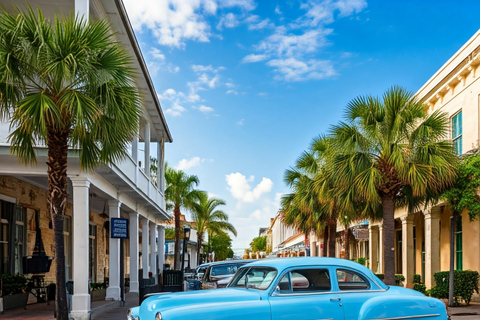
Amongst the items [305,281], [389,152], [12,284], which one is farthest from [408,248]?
[305,281]

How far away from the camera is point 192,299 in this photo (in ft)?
22.8

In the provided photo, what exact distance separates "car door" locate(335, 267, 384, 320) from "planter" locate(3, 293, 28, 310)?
10460 mm

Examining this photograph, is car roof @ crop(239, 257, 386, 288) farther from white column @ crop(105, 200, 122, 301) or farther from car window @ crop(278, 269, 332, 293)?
white column @ crop(105, 200, 122, 301)

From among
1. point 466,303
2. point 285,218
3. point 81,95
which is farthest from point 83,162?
point 285,218

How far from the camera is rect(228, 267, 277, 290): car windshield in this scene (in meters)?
7.44

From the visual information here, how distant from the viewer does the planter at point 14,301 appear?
47.5 feet

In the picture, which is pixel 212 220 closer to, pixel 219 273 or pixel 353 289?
pixel 219 273

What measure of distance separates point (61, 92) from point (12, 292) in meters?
7.59

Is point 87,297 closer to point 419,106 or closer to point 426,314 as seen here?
point 426,314

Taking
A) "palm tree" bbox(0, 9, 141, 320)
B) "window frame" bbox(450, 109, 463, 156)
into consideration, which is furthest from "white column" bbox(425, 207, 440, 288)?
"palm tree" bbox(0, 9, 141, 320)

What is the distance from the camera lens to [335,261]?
787 centimetres

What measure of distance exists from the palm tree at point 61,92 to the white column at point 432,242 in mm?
13129

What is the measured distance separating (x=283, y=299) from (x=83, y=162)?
627cm

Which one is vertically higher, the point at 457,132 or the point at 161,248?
the point at 457,132
